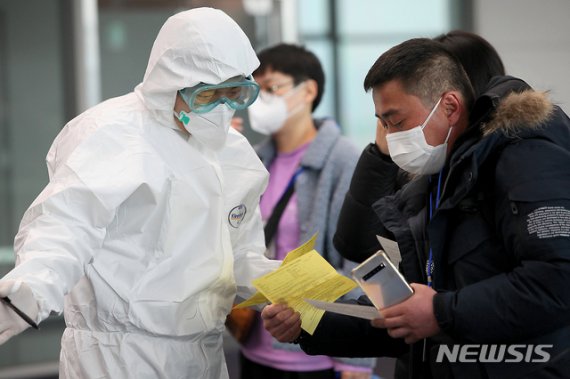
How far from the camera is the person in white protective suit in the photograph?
2.02m

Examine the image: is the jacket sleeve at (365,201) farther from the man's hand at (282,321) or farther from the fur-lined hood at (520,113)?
the fur-lined hood at (520,113)

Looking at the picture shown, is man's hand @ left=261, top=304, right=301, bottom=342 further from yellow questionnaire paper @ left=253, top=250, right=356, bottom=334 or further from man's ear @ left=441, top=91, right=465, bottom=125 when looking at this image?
man's ear @ left=441, top=91, right=465, bottom=125

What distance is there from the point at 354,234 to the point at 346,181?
2.19 ft

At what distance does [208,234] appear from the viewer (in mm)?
2289

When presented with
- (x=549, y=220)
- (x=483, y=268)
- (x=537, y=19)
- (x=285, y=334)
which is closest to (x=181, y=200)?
(x=285, y=334)

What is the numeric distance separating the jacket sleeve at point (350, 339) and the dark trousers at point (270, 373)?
2.71 feet

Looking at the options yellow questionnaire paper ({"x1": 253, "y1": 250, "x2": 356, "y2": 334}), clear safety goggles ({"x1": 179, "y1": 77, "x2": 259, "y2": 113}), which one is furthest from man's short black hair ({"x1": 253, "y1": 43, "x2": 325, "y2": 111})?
yellow questionnaire paper ({"x1": 253, "y1": 250, "x2": 356, "y2": 334})

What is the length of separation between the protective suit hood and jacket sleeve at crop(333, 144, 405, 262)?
1.49 ft

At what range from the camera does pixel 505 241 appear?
A: 182 centimetres

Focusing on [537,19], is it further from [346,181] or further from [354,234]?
[354,234]

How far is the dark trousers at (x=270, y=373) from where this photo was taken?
3061 millimetres

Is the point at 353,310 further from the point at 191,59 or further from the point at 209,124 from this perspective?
the point at 191,59

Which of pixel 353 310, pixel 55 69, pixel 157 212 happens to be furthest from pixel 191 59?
pixel 55 69

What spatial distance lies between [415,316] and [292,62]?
1.82 metres
